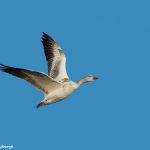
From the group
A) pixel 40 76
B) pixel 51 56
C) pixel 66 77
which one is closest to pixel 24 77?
pixel 40 76

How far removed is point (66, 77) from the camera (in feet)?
62.1

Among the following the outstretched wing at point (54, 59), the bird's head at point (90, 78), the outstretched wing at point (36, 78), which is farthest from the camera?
the outstretched wing at point (54, 59)

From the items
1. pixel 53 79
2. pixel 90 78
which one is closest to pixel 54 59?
pixel 90 78

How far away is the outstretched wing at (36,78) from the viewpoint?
54.0 feet

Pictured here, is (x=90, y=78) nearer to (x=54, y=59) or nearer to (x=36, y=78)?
(x=54, y=59)

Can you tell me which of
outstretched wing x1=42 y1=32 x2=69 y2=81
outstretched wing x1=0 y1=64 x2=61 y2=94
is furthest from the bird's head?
outstretched wing x1=0 y1=64 x2=61 y2=94

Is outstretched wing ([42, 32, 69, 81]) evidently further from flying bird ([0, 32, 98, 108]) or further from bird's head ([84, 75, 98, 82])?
bird's head ([84, 75, 98, 82])

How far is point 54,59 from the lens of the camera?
2045 cm

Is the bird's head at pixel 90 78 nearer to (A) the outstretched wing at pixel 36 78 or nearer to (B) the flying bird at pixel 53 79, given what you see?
(B) the flying bird at pixel 53 79

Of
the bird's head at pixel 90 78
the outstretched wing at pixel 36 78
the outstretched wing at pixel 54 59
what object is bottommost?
the outstretched wing at pixel 36 78

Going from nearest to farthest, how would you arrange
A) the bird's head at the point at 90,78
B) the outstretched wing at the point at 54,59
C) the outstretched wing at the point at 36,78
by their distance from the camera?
the outstretched wing at the point at 36,78
the bird's head at the point at 90,78
the outstretched wing at the point at 54,59

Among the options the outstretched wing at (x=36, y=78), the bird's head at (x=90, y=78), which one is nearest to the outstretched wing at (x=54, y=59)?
the bird's head at (x=90, y=78)

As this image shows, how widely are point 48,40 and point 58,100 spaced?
4149 millimetres

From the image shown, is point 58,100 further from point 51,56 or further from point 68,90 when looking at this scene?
point 51,56
